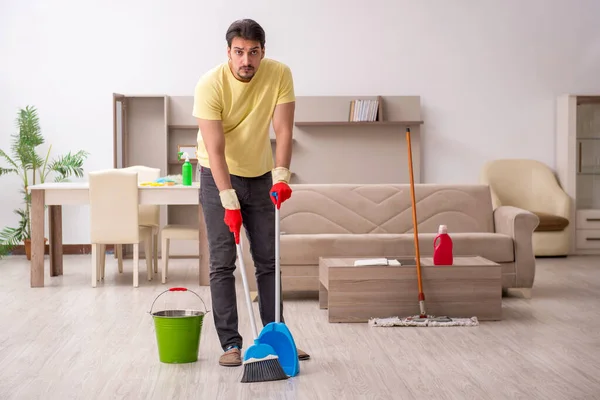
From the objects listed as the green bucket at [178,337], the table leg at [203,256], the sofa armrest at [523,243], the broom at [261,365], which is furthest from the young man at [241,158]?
the table leg at [203,256]

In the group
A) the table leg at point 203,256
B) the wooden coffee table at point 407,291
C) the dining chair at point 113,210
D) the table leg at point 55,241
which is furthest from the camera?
the table leg at point 55,241

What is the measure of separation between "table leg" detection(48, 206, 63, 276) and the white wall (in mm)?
1384

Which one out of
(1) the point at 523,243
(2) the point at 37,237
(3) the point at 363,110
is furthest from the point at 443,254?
(3) the point at 363,110

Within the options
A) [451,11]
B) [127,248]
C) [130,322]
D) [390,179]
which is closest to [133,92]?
[127,248]

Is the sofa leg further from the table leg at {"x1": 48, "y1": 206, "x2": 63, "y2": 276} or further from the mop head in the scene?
the table leg at {"x1": 48, "y1": 206, "x2": 63, "y2": 276}

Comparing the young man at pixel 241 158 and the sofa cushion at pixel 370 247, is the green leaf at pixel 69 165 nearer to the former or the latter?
the sofa cushion at pixel 370 247

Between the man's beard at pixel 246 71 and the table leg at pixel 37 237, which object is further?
the table leg at pixel 37 237

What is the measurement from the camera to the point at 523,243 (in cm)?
493

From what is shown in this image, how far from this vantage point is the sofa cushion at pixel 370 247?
15.7 feet

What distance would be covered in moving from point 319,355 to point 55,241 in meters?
3.21

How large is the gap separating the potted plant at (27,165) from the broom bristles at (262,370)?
14.8 ft

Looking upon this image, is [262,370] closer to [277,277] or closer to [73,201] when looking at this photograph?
[277,277]

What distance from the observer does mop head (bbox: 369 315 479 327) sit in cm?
402

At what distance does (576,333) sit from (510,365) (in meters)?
0.81
